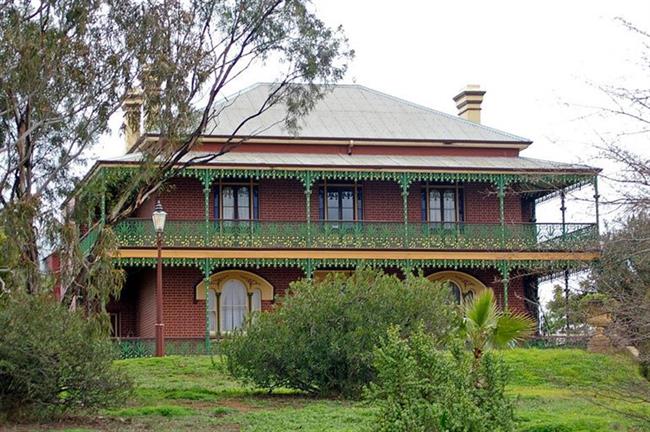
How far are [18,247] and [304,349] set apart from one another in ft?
16.3


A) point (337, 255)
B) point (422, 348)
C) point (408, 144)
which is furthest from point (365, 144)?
point (422, 348)

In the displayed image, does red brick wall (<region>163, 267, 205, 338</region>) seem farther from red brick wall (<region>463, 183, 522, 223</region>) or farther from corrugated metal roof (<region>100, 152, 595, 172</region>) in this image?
red brick wall (<region>463, 183, 522, 223</region>)

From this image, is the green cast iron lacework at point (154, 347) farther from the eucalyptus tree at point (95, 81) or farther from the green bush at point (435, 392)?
the green bush at point (435, 392)

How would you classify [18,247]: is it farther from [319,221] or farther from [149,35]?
[319,221]

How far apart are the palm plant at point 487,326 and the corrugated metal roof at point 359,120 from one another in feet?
56.7

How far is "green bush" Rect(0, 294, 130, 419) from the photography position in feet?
56.9

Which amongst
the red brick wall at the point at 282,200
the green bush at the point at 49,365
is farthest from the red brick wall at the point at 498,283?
the green bush at the point at 49,365

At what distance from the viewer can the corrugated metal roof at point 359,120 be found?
3731 cm

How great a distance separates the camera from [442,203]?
38219mm

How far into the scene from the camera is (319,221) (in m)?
36.1

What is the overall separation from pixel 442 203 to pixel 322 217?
382cm

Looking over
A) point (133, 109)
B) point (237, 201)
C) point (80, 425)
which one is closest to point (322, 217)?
point (237, 201)

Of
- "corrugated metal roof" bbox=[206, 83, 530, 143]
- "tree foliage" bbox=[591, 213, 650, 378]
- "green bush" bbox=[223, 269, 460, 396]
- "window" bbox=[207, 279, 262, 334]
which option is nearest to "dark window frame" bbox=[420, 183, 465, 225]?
"corrugated metal roof" bbox=[206, 83, 530, 143]

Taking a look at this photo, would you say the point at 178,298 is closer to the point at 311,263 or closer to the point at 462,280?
the point at 311,263
